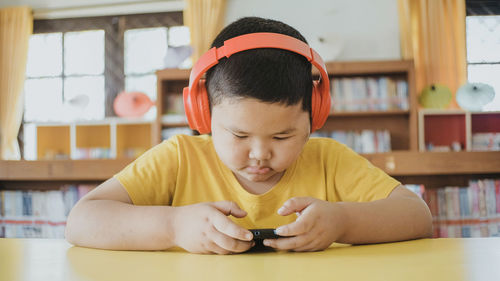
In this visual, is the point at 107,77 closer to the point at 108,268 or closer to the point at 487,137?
the point at 487,137

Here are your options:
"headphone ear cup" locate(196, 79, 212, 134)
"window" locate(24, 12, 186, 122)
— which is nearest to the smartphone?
"headphone ear cup" locate(196, 79, 212, 134)

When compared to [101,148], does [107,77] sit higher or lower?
higher

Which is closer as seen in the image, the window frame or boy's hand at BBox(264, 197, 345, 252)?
boy's hand at BBox(264, 197, 345, 252)

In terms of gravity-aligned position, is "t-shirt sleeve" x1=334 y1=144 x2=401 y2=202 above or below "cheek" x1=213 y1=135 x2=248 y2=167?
below

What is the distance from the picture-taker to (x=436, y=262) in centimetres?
48

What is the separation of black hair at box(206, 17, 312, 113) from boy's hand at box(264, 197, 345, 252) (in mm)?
179

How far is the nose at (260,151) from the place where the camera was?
27.0 inches

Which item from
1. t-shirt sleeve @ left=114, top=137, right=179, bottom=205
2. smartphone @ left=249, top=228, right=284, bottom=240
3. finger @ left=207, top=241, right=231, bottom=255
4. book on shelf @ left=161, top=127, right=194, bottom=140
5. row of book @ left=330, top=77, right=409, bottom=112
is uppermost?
row of book @ left=330, top=77, right=409, bottom=112

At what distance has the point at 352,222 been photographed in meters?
0.66

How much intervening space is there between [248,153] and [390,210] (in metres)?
0.27

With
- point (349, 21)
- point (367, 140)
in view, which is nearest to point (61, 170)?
point (367, 140)

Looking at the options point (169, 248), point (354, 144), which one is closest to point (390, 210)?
point (169, 248)

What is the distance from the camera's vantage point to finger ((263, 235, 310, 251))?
1.88 ft

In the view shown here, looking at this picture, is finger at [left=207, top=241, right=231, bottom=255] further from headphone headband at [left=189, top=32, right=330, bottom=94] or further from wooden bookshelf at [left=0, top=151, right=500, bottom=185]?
wooden bookshelf at [left=0, top=151, right=500, bottom=185]
